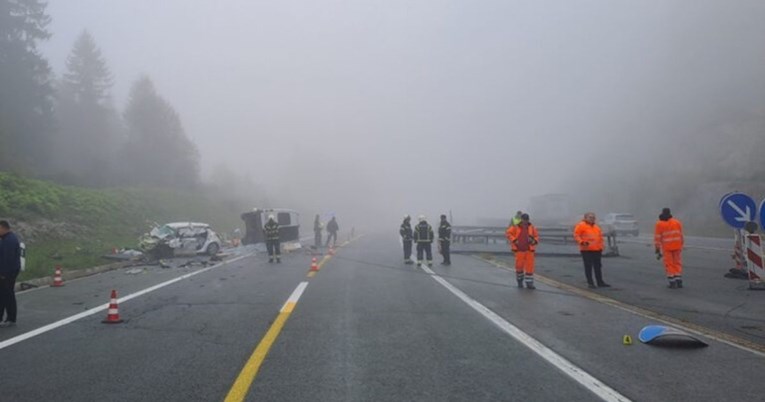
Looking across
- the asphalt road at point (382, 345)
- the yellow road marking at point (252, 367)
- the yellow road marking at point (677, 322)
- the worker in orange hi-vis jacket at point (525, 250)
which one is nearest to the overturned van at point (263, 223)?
the asphalt road at point (382, 345)

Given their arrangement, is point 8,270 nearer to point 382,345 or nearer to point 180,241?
point 382,345

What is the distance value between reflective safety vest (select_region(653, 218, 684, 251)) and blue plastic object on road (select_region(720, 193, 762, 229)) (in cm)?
115

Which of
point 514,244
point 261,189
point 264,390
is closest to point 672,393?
point 264,390

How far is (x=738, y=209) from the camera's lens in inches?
538

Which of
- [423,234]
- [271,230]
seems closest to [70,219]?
[271,230]

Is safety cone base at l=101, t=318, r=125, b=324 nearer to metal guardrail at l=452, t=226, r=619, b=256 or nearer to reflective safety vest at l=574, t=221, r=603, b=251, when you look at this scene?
reflective safety vest at l=574, t=221, r=603, b=251

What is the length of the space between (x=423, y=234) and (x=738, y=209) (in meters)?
9.71

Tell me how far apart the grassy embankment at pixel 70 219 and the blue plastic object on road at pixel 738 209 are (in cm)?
1752

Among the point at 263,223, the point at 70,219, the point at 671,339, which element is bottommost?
the point at 671,339

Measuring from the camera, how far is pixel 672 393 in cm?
539

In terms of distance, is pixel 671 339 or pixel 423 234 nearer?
pixel 671 339

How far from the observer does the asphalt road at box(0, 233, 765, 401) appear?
553cm

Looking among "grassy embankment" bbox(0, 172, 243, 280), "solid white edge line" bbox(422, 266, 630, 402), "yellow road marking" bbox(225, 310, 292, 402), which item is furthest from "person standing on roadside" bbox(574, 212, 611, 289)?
"grassy embankment" bbox(0, 172, 243, 280)

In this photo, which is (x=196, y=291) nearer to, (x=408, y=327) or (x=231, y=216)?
(x=408, y=327)
